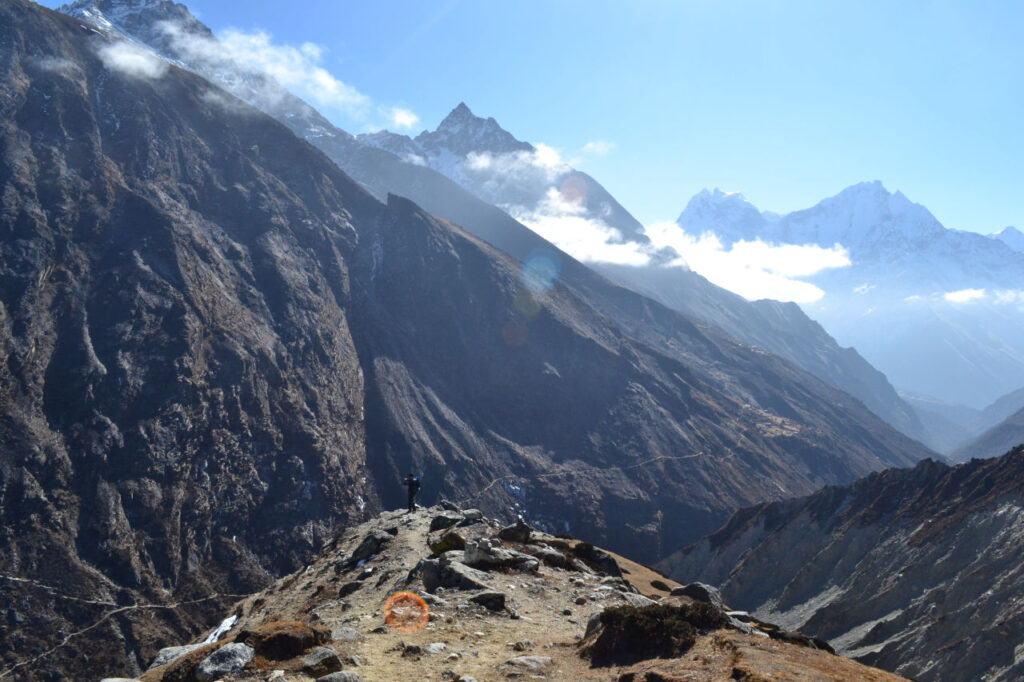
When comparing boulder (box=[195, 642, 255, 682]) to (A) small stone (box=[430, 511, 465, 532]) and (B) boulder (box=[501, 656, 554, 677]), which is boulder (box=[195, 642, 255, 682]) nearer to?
(B) boulder (box=[501, 656, 554, 677])

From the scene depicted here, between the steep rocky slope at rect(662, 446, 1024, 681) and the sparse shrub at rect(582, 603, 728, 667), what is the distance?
41.9m

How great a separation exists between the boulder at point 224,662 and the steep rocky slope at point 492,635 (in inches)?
0.8

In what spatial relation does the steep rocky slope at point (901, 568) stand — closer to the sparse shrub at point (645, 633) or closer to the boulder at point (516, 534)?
the boulder at point (516, 534)

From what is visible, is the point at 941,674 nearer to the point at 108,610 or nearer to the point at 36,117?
the point at 108,610

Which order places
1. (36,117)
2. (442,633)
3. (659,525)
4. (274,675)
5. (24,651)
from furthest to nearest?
(659,525)
(36,117)
(24,651)
(442,633)
(274,675)

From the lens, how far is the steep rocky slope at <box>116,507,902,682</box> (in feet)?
39.2

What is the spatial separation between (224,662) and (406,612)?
6049mm

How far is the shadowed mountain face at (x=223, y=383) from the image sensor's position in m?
85.2

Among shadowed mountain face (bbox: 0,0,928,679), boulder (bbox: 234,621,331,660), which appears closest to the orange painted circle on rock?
boulder (bbox: 234,621,331,660)

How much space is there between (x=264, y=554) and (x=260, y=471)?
53.6ft

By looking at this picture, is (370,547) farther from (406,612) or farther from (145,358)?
(145,358)

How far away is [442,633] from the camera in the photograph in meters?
15.7

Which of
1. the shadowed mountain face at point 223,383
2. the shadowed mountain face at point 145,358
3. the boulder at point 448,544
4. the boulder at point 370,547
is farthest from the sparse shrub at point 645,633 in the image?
the shadowed mountain face at point 145,358

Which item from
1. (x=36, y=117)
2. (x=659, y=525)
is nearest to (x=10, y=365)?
(x=36, y=117)
